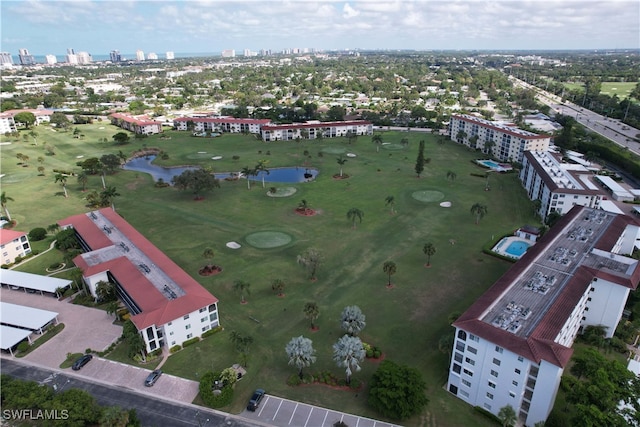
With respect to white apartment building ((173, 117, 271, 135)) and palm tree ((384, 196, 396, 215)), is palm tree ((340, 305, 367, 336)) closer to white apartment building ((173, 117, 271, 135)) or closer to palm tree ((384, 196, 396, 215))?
palm tree ((384, 196, 396, 215))

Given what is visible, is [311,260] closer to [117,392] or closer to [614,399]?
[117,392]

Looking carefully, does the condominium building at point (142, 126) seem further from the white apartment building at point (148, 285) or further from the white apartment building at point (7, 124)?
the white apartment building at point (148, 285)

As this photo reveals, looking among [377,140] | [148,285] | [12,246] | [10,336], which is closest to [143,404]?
[148,285]

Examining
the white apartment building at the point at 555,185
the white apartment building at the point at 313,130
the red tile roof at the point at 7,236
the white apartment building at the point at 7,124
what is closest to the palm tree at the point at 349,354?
the white apartment building at the point at 555,185

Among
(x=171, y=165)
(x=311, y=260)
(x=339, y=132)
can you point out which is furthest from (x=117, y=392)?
(x=339, y=132)

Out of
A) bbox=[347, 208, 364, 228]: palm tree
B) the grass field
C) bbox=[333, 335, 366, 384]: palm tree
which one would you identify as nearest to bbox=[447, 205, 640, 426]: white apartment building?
the grass field

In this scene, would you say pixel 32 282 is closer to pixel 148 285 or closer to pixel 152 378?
pixel 148 285
